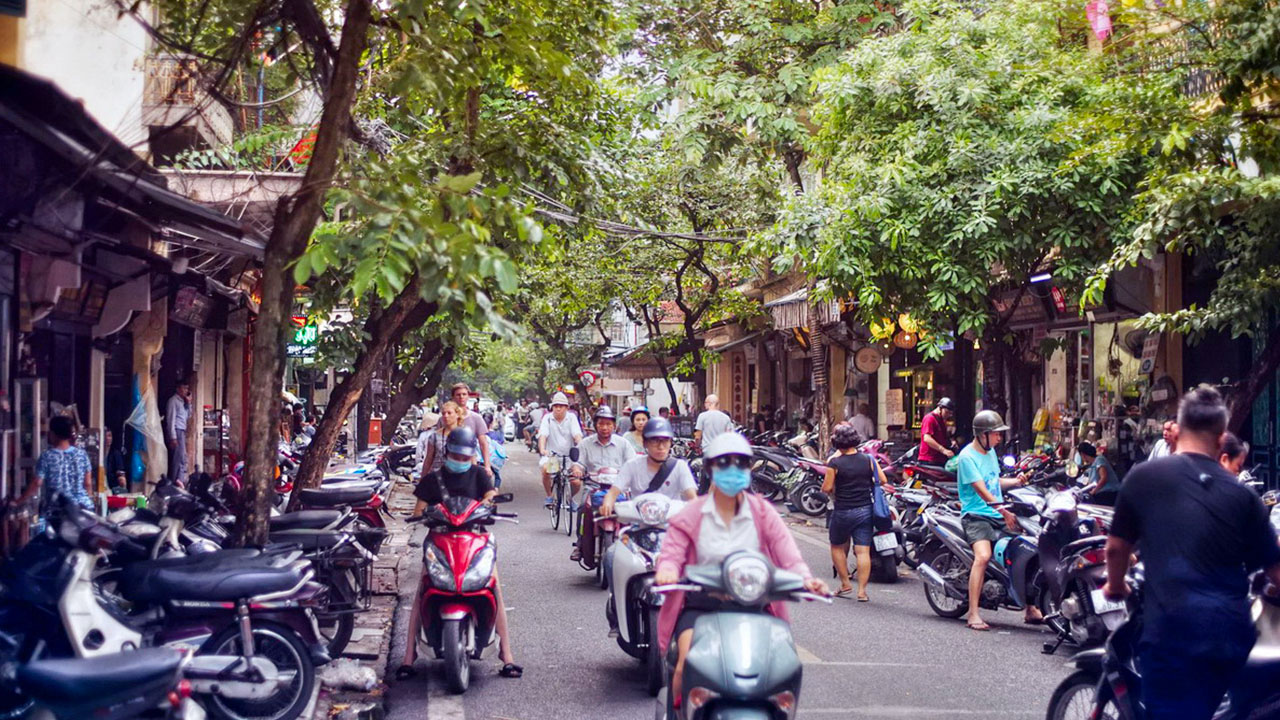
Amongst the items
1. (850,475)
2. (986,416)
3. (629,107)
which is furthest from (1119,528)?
(629,107)

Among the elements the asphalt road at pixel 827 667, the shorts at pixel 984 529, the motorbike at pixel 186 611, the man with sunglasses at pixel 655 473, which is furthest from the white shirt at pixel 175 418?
the shorts at pixel 984 529

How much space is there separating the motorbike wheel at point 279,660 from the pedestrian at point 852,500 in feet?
18.9

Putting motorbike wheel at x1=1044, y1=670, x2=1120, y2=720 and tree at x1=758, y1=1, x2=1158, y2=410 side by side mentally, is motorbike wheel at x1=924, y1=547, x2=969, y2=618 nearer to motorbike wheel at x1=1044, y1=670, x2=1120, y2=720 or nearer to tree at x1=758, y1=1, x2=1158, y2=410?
tree at x1=758, y1=1, x2=1158, y2=410

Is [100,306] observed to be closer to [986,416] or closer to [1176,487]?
[986,416]

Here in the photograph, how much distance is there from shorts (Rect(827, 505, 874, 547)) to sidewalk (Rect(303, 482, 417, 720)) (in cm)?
409

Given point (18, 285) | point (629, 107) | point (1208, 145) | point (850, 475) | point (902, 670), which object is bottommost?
point (902, 670)

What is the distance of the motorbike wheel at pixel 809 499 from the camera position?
64.0ft

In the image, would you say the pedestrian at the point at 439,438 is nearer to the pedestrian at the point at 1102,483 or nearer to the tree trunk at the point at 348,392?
the tree trunk at the point at 348,392

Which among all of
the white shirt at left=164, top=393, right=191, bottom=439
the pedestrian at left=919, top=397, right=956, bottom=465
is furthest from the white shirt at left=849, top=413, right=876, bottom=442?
the white shirt at left=164, top=393, right=191, bottom=439

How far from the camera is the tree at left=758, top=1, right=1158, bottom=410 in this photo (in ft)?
45.7

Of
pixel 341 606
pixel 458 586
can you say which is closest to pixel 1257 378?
pixel 458 586

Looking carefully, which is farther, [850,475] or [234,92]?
[850,475]

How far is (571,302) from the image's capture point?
31.1 m

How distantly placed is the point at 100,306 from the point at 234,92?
11.3ft
